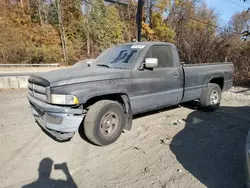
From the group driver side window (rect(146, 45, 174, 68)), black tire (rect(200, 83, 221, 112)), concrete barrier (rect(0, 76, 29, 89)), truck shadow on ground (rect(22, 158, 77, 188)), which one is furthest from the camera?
concrete barrier (rect(0, 76, 29, 89))

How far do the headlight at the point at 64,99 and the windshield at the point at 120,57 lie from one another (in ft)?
4.31

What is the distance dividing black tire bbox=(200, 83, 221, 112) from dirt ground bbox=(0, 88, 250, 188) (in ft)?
1.91

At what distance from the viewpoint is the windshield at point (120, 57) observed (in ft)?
14.7

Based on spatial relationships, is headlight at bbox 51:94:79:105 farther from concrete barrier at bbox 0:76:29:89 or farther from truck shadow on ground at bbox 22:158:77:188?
concrete barrier at bbox 0:76:29:89

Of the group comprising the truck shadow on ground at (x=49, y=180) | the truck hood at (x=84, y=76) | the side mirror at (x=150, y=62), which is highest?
the side mirror at (x=150, y=62)

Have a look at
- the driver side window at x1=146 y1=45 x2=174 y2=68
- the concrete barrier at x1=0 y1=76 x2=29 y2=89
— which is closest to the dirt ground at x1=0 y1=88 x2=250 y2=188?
the driver side window at x1=146 y1=45 x2=174 y2=68

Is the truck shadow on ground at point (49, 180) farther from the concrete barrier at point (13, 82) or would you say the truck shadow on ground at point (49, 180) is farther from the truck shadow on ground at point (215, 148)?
the concrete barrier at point (13, 82)

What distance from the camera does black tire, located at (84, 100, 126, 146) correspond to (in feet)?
12.3

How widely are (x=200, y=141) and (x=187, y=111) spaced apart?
6.50ft

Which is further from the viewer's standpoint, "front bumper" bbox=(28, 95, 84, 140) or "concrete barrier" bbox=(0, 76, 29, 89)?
"concrete barrier" bbox=(0, 76, 29, 89)

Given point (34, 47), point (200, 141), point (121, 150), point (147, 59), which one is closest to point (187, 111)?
point (200, 141)

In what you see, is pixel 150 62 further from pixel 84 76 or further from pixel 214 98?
pixel 214 98

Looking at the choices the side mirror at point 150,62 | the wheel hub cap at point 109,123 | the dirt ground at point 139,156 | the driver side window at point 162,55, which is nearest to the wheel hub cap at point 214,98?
the dirt ground at point 139,156

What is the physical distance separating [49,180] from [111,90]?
5.76 feet
